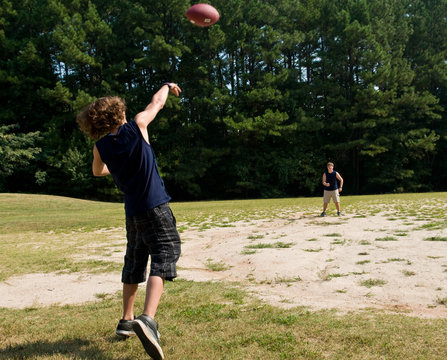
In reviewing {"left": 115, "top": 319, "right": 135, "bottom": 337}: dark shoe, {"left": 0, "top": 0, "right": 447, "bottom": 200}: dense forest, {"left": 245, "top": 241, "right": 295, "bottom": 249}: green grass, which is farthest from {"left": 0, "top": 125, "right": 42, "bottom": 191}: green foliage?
{"left": 115, "top": 319, "right": 135, "bottom": 337}: dark shoe

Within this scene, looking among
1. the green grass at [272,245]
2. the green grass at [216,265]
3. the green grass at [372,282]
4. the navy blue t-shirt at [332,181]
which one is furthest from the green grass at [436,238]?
the navy blue t-shirt at [332,181]

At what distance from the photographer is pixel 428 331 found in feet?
9.59

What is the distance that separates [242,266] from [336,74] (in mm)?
35176

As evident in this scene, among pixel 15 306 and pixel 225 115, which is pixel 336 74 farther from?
pixel 15 306

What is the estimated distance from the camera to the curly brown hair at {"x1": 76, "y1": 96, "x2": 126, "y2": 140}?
3.03 metres

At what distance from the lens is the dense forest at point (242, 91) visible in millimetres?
33312

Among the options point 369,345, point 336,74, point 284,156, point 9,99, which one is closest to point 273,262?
point 369,345

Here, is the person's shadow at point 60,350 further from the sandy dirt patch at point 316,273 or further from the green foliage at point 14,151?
the green foliage at point 14,151

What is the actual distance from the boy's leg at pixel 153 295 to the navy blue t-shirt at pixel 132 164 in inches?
21.7

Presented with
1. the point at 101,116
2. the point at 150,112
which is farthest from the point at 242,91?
the point at 101,116

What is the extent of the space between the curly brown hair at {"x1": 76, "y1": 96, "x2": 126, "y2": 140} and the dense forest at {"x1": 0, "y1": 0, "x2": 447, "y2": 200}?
94.8 ft

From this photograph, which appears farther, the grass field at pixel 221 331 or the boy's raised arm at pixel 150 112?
the boy's raised arm at pixel 150 112

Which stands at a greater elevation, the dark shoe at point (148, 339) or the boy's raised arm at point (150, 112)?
the boy's raised arm at point (150, 112)

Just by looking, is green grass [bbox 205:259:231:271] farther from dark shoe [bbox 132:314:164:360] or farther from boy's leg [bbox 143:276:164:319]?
dark shoe [bbox 132:314:164:360]
